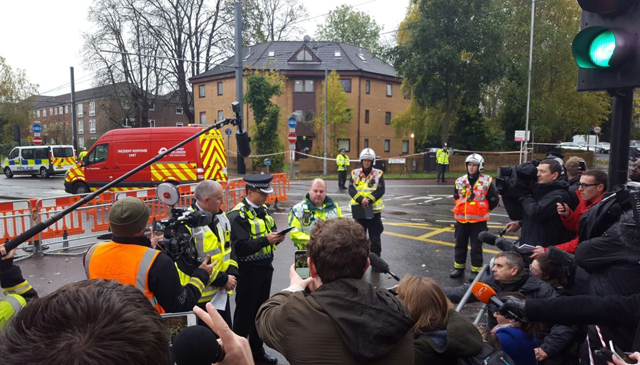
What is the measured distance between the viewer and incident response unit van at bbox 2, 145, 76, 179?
94.3 feet

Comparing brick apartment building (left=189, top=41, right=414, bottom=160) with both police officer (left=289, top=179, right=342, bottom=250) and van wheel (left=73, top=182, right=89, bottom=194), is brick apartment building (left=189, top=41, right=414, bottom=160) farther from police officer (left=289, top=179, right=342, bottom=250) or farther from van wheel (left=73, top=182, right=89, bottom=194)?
police officer (left=289, top=179, right=342, bottom=250)

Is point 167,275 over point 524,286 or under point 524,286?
over

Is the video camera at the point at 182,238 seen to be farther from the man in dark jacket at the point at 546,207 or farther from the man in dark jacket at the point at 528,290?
the man in dark jacket at the point at 546,207

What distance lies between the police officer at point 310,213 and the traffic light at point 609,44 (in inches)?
105

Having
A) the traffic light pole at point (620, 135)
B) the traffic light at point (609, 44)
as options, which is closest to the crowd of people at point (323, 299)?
the traffic light pole at point (620, 135)

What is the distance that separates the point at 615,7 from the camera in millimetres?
2793

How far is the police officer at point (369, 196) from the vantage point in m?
7.14

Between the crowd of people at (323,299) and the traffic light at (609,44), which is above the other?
the traffic light at (609,44)

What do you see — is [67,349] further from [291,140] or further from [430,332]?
[291,140]

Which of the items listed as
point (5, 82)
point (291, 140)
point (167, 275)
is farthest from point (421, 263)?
point (5, 82)

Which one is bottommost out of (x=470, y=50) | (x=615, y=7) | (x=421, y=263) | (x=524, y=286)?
(x=421, y=263)

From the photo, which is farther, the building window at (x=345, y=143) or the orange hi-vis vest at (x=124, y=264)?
the building window at (x=345, y=143)

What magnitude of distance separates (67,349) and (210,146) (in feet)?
51.1

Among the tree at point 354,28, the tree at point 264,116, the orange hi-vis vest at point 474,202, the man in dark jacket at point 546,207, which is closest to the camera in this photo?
the man in dark jacket at point 546,207
